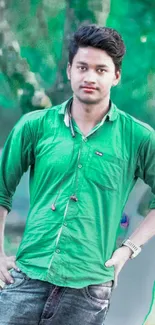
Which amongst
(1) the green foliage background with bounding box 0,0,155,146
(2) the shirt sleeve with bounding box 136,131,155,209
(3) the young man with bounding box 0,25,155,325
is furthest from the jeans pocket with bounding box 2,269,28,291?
(1) the green foliage background with bounding box 0,0,155,146

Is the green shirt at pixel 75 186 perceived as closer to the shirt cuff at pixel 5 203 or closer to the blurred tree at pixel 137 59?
the shirt cuff at pixel 5 203

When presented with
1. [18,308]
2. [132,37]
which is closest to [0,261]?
[18,308]

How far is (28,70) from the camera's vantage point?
2586 millimetres

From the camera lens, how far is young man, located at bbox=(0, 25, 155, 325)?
1.91 metres

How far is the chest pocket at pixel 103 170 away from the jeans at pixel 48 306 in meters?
0.36

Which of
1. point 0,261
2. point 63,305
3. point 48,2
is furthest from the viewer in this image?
point 48,2

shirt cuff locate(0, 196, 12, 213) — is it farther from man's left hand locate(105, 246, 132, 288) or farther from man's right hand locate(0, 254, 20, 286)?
man's left hand locate(105, 246, 132, 288)

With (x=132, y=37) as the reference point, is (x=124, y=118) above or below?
below

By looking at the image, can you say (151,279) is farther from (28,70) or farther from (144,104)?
(28,70)

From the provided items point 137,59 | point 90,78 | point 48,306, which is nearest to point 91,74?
point 90,78

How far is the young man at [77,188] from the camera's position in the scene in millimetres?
1914

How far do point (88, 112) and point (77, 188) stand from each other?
0.29 metres

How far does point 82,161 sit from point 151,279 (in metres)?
0.96

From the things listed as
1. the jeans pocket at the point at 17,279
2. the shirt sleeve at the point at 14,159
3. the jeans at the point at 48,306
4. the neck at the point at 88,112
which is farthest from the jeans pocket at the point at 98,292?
the neck at the point at 88,112
